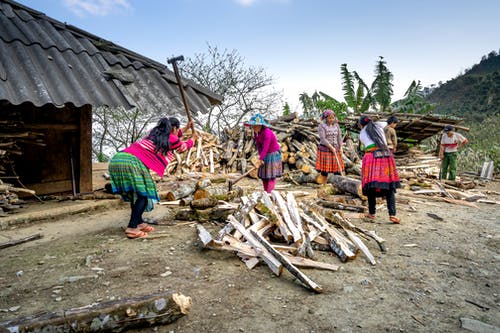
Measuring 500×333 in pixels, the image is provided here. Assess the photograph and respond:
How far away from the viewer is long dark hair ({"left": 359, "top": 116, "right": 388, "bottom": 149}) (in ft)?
16.2

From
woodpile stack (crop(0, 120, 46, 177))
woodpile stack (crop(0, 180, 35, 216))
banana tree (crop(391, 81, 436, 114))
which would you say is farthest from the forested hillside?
woodpile stack (crop(0, 180, 35, 216))

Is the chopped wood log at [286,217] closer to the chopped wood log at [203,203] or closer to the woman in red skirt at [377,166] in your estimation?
the chopped wood log at [203,203]

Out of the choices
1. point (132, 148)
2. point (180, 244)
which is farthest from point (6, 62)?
point (180, 244)

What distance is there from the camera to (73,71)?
506 cm

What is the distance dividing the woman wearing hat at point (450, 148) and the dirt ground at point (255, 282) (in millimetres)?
5929

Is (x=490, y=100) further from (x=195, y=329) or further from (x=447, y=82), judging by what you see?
(x=195, y=329)

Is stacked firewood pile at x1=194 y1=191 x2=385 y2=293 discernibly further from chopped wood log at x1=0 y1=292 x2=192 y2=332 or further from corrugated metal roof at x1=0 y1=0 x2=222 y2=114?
corrugated metal roof at x1=0 y1=0 x2=222 y2=114

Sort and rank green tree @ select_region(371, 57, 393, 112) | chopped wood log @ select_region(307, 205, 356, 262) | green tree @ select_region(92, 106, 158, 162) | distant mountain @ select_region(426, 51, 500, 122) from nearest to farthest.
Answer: chopped wood log @ select_region(307, 205, 356, 262)
green tree @ select_region(371, 57, 393, 112)
green tree @ select_region(92, 106, 158, 162)
distant mountain @ select_region(426, 51, 500, 122)

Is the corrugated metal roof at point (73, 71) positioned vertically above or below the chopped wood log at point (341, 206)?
above

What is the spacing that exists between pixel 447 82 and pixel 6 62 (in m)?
48.4

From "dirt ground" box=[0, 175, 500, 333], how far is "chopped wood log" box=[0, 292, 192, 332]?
0.12 metres

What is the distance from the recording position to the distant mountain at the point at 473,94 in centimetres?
2975

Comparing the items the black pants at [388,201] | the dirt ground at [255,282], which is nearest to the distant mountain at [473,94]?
the black pants at [388,201]

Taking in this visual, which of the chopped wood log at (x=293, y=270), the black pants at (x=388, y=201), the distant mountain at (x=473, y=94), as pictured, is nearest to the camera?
the chopped wood log at (x=293, y=270)
